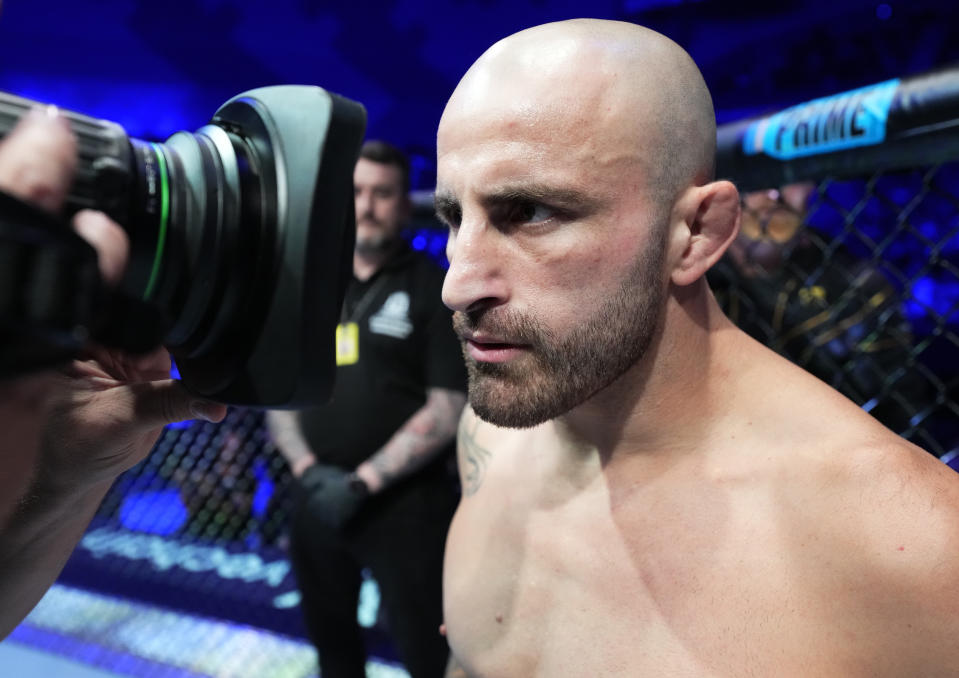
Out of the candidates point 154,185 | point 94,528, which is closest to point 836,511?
point 154,185

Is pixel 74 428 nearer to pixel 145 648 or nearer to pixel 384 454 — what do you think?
pixel 384 454

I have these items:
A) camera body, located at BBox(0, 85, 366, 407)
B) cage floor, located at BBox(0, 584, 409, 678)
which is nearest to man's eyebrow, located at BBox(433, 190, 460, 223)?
camera body, located at BBox(0, 85, 366, 407)

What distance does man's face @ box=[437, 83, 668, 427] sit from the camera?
2.82ft

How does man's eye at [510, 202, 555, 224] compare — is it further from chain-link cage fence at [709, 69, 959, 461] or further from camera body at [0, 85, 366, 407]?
chain-link cage fence at [709, 69, 959, 461]

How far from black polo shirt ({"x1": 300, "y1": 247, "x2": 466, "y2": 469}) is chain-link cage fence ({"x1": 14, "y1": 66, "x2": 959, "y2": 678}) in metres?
0.22

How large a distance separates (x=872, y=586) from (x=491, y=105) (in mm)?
650

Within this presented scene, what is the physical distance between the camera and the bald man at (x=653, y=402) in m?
0.79

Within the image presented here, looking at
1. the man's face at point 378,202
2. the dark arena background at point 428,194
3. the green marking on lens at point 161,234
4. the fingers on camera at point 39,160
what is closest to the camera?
the fingers on camera at point 39,160

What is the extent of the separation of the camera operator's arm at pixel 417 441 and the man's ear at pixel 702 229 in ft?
3.18

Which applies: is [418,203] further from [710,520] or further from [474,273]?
[710,520]

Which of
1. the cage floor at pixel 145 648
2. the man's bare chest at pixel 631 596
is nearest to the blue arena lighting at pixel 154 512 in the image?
the cage floor at pixel 145 648

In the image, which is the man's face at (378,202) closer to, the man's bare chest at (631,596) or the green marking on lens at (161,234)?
the man's bare chest at (631,596)

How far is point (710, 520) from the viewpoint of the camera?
896 millimetres

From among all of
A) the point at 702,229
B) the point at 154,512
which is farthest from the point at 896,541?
the point at 154,512
